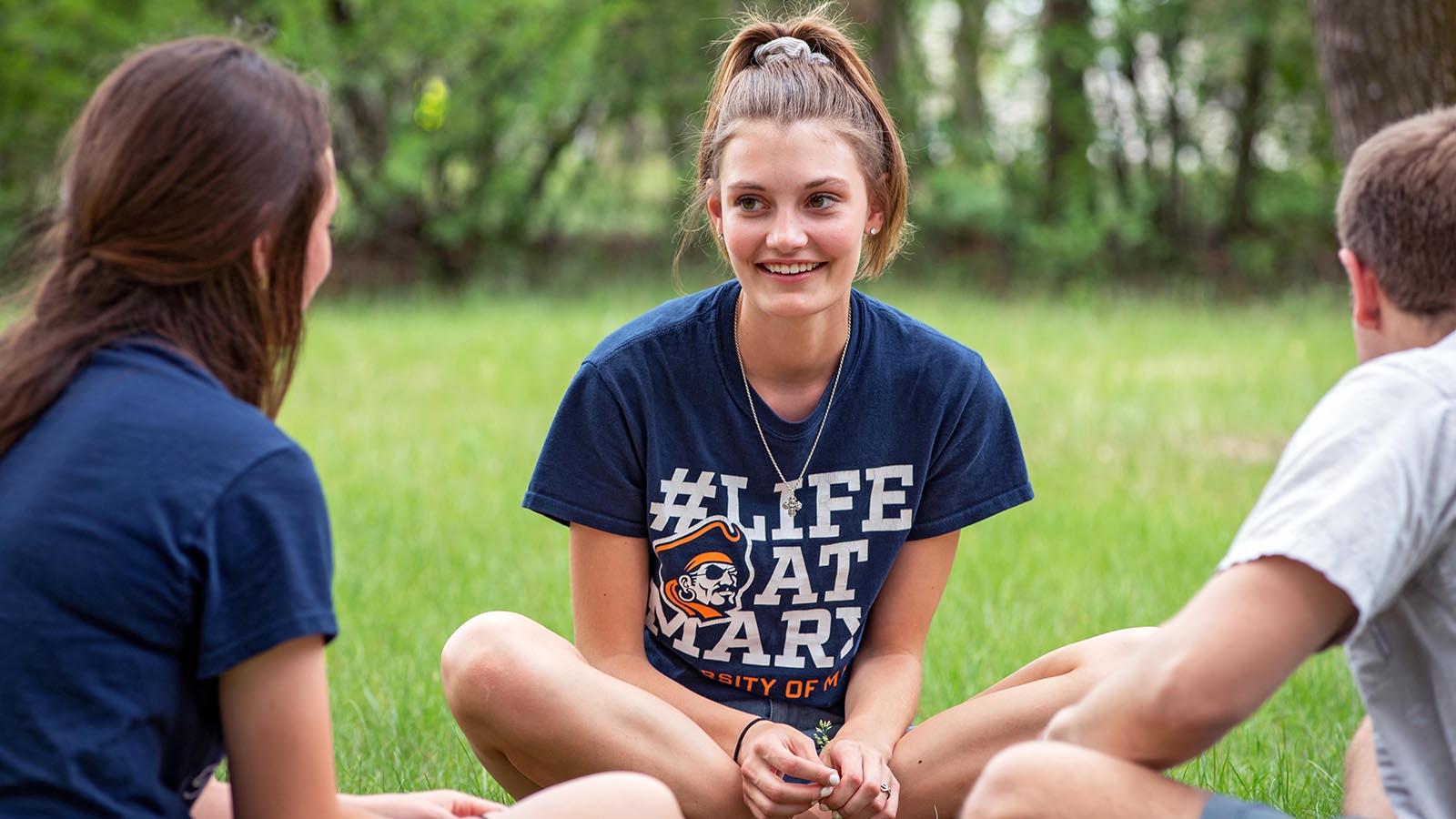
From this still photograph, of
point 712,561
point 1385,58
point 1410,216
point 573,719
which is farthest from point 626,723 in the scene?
point 1385,58

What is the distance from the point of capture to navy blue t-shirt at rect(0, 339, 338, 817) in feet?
5.88

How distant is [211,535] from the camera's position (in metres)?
1.80

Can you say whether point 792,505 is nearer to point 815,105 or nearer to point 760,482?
point 760,482

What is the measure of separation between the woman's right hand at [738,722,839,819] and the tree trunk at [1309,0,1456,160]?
3.60 metres

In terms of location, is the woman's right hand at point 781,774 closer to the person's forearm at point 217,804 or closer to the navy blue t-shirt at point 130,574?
the person's forearm at point 217,804

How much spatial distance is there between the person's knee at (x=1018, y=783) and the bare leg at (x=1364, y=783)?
0.66 meters

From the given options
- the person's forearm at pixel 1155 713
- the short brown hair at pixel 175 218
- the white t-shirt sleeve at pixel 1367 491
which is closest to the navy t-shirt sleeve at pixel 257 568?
the short brown hair at pixel 175 218

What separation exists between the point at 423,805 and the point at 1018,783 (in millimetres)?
951

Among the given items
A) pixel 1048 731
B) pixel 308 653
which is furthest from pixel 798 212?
pixel 308 653


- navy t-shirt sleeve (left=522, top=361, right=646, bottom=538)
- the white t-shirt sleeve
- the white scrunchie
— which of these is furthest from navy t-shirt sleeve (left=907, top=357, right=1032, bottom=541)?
the white t-shirt sleeve

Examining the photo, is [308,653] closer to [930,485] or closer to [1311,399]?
[930,485]

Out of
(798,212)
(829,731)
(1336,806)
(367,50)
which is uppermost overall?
(367,50)

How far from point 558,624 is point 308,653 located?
9.45ft

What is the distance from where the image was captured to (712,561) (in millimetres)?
3010
